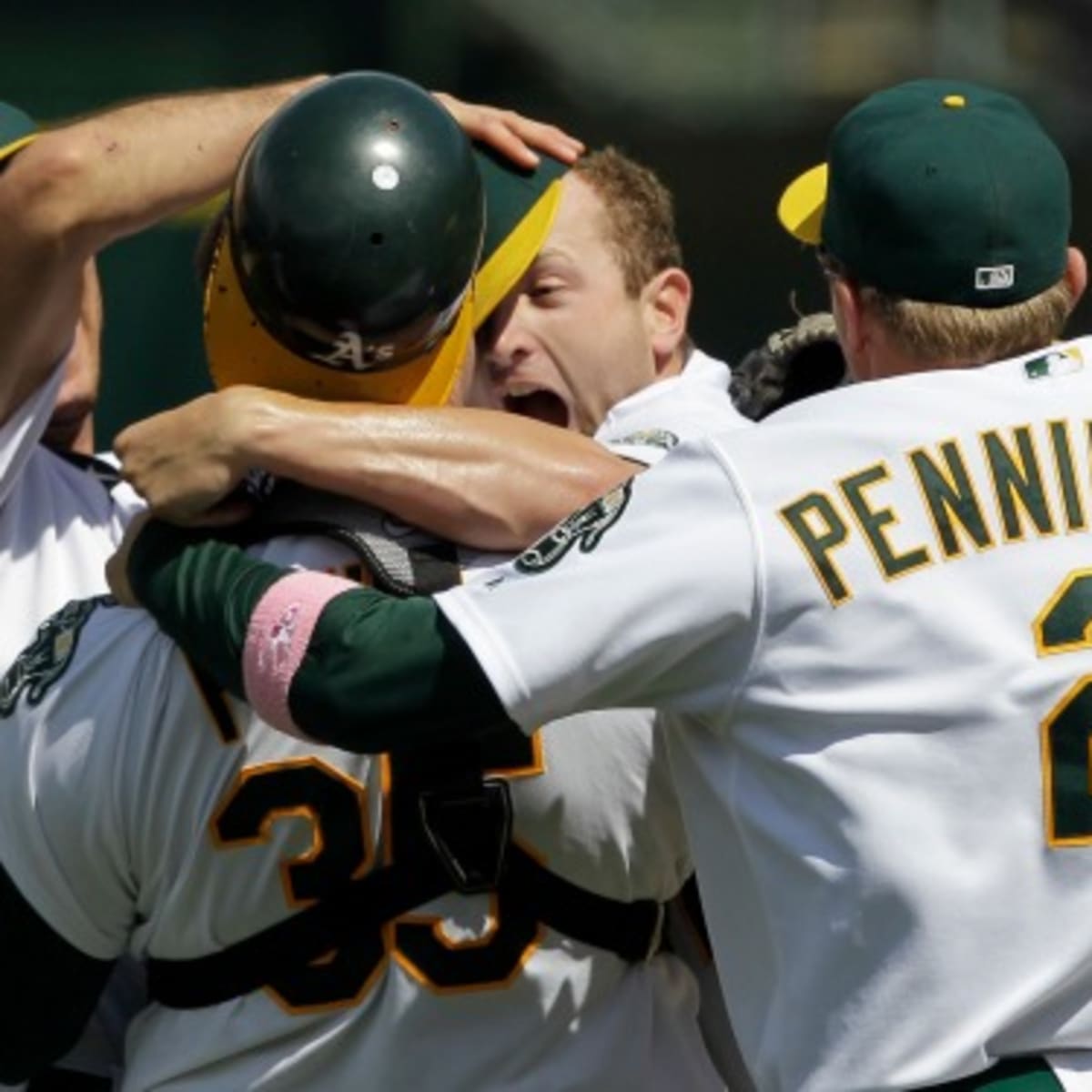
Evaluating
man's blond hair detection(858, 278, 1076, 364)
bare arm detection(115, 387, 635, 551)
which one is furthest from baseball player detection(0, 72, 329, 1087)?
man's blond hair detection(858, 278, 1076, 364)

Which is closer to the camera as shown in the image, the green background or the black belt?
the black belt

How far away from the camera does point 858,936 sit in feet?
9.56

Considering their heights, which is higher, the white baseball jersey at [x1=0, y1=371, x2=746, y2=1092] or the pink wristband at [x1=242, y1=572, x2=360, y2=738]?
the pink wristband at [x1=242, y1=572, x2=360, y2=738]

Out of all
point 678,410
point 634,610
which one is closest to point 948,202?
point 634,610

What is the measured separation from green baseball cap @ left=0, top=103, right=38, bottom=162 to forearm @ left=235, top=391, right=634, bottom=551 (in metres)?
1.08

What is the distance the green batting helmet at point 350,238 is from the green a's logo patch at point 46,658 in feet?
1.14

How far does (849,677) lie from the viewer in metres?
2.90

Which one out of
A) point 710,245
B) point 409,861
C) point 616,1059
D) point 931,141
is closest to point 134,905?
point 409,861

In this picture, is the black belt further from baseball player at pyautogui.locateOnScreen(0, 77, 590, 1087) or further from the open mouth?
the open mouth

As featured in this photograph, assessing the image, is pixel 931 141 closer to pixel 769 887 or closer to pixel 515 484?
pixel 515 484

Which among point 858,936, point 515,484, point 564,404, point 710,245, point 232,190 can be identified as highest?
point 232,190

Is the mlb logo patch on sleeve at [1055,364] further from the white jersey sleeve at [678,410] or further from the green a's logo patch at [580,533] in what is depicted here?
the white jersey sleeve at [678,410]

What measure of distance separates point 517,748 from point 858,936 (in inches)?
16.5

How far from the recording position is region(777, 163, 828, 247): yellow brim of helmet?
137 inches
